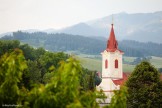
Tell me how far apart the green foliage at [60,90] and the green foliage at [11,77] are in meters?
0.58

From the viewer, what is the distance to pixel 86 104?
1523cm

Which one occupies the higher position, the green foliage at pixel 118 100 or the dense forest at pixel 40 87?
the dense forest at pixel 40 87

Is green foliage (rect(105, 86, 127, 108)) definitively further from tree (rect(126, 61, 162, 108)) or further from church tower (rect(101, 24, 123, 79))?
church tower (rect(101, 24, 123, 79))

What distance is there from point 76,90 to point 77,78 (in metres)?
0.46

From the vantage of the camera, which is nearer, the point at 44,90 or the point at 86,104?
the point at 44,90

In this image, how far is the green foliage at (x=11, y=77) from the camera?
46.9 feet

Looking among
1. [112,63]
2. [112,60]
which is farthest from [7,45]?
[112,60]

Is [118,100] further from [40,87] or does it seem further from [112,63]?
[112,63]

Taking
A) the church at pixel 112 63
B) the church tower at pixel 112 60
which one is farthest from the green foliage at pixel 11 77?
the church tower at pixel 112 60

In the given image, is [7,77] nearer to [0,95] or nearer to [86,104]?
[0,95]

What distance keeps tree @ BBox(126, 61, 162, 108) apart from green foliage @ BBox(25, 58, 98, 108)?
41.7 m

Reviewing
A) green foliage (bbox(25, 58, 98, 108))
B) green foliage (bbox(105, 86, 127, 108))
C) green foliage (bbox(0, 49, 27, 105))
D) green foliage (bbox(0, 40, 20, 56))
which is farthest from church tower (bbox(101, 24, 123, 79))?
green foliage (bbox(25, 58, 98, 108))

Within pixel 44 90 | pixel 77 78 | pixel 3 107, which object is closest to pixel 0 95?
pixel 3 107

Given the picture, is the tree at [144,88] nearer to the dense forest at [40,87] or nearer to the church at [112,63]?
the church at [112,63]
